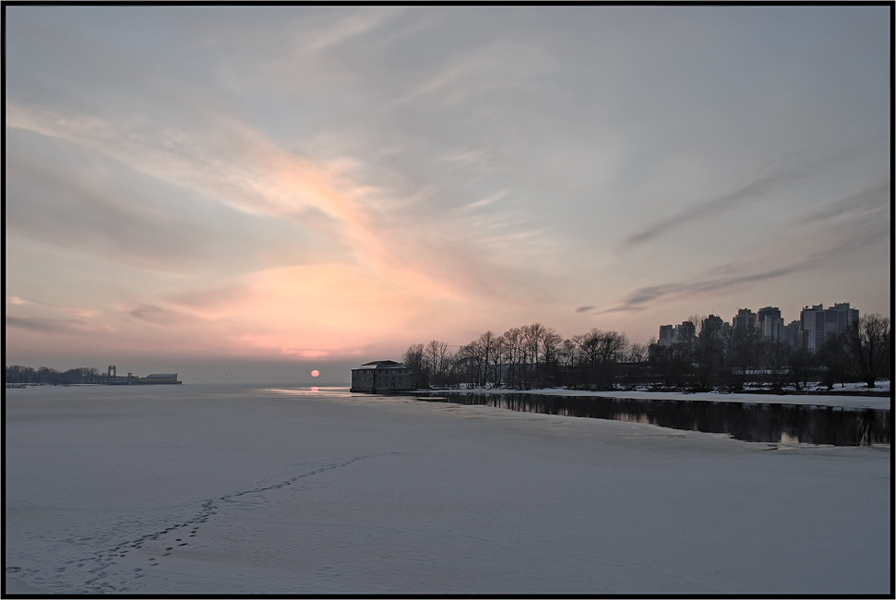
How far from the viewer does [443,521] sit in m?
10.8

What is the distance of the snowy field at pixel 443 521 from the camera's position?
7.94 meters

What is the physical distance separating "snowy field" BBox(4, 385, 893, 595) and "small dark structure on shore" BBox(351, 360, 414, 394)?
116164 mm

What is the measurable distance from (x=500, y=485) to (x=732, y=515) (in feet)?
18.0

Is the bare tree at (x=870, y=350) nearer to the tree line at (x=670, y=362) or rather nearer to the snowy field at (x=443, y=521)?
the tree line at (x=670, y=362)

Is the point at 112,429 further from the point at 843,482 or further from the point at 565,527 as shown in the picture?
the point at 843,482

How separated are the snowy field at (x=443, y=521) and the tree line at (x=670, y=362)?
143ft

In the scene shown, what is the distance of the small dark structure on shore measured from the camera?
136 m

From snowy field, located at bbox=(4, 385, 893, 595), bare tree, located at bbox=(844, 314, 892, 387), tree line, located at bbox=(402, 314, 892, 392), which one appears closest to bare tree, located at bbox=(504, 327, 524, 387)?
tree line, located at bbox=(402, 314, 892, 392)

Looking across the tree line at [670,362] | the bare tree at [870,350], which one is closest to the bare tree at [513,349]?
the tree line at [670,362]

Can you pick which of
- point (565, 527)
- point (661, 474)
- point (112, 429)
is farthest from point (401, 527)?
point (112, 429)

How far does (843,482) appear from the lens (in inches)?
573

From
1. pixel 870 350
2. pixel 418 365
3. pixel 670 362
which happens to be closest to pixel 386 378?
pixel 418 365

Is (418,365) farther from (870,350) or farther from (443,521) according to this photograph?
(443,521)

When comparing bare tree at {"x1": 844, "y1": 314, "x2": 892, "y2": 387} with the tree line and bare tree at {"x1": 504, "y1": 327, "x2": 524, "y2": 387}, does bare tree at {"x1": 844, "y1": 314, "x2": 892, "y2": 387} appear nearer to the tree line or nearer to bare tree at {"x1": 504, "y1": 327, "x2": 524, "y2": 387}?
the tree line
